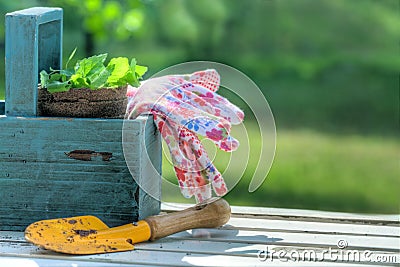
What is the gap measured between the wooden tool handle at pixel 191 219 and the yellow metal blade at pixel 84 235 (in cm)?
2

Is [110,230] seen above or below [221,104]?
below

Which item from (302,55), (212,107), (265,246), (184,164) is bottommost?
(302,55)

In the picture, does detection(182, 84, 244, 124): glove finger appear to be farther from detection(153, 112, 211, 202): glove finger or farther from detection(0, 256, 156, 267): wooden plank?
detection(0, 256, 156, 267): wooden plank

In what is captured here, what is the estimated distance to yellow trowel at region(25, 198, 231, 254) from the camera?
143 centimetres

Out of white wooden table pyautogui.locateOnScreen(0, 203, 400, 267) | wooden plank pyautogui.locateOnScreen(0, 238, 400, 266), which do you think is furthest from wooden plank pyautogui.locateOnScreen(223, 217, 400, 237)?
wooden plank pyautogui.locateOnScreen(0, 238, 400, 266)

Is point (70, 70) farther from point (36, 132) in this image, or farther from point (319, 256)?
point (319, 256)

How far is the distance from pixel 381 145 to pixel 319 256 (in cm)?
392

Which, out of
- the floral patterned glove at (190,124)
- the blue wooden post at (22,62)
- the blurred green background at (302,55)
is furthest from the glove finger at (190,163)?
the blurred green background at (302,55)

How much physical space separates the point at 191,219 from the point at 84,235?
0.67 ft

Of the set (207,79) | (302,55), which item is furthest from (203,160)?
(302,55)

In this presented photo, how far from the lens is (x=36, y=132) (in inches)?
62.1

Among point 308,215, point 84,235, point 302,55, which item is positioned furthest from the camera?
point 302,55

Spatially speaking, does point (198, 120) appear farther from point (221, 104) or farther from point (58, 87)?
point (58, 87)

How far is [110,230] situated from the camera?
1.50m
